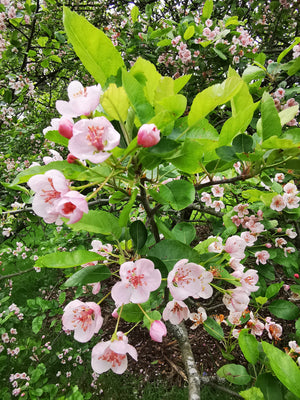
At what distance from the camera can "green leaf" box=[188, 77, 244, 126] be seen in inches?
19.0

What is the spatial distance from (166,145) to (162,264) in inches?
12.5

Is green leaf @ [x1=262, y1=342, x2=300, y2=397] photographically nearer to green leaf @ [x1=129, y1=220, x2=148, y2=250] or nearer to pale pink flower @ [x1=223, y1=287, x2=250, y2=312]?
pale pink flower @ [x1=223, y1=287, x2=250, y2=312]

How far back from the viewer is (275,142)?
56 cm

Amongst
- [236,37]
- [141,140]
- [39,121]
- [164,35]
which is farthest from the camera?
[39,121]

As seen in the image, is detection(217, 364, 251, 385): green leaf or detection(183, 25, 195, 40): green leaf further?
detection(183, 25, 195, 40): green leaf

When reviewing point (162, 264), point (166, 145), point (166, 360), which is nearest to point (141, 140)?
point (166, 145)

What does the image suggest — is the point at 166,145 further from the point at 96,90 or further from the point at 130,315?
the point at 130,315

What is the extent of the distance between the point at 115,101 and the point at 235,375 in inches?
45.5

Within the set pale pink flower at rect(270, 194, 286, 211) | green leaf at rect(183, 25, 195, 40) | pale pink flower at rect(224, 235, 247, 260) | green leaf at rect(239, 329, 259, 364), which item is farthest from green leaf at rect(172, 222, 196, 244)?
green leaf at rect(183, 25, 195, 40)

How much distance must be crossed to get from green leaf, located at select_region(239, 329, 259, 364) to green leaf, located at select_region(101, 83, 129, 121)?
0.93 metres

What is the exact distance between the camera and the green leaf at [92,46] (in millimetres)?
488

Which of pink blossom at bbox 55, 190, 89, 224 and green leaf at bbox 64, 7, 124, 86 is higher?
green leaf at bbox 64, 7, 124, 86

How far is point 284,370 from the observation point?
2.23 ft

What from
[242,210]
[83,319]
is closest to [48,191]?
[83,319]
